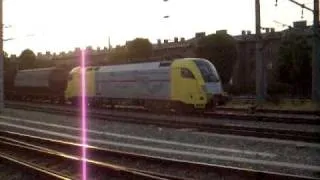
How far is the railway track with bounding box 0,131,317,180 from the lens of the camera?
35.5 ft

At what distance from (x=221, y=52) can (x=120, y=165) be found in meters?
58.2

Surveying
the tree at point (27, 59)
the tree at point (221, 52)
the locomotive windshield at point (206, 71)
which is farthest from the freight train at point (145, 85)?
the tree at point (27, 59)

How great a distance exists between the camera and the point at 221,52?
70562 millimetres

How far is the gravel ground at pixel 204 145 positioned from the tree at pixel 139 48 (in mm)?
53993

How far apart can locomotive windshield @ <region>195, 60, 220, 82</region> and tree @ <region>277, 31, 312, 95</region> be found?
1182 inches

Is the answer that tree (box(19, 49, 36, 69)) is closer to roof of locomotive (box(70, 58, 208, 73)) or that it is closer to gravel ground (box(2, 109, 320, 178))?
roof of locomotive (box(70, 58, 208, 73))

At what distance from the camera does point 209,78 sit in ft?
95.9

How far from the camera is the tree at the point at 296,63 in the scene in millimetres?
60219

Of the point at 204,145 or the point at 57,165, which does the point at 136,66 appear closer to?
the point at 204,145

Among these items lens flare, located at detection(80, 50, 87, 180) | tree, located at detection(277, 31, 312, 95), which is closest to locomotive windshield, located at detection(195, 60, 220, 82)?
lens flare, located at detection(80, 50, 87, 180)

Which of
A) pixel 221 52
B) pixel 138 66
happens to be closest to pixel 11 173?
pixel 138 66

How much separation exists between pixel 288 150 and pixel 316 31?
56.5ft

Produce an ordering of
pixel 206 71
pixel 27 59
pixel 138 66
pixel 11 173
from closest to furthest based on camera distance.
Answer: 1. pixel 11 173
2. pixel 206 71
3. pixel 138 66
4. pixel 27 59

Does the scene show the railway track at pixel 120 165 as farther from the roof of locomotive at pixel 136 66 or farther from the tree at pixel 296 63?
the tree at pixel 296 63
